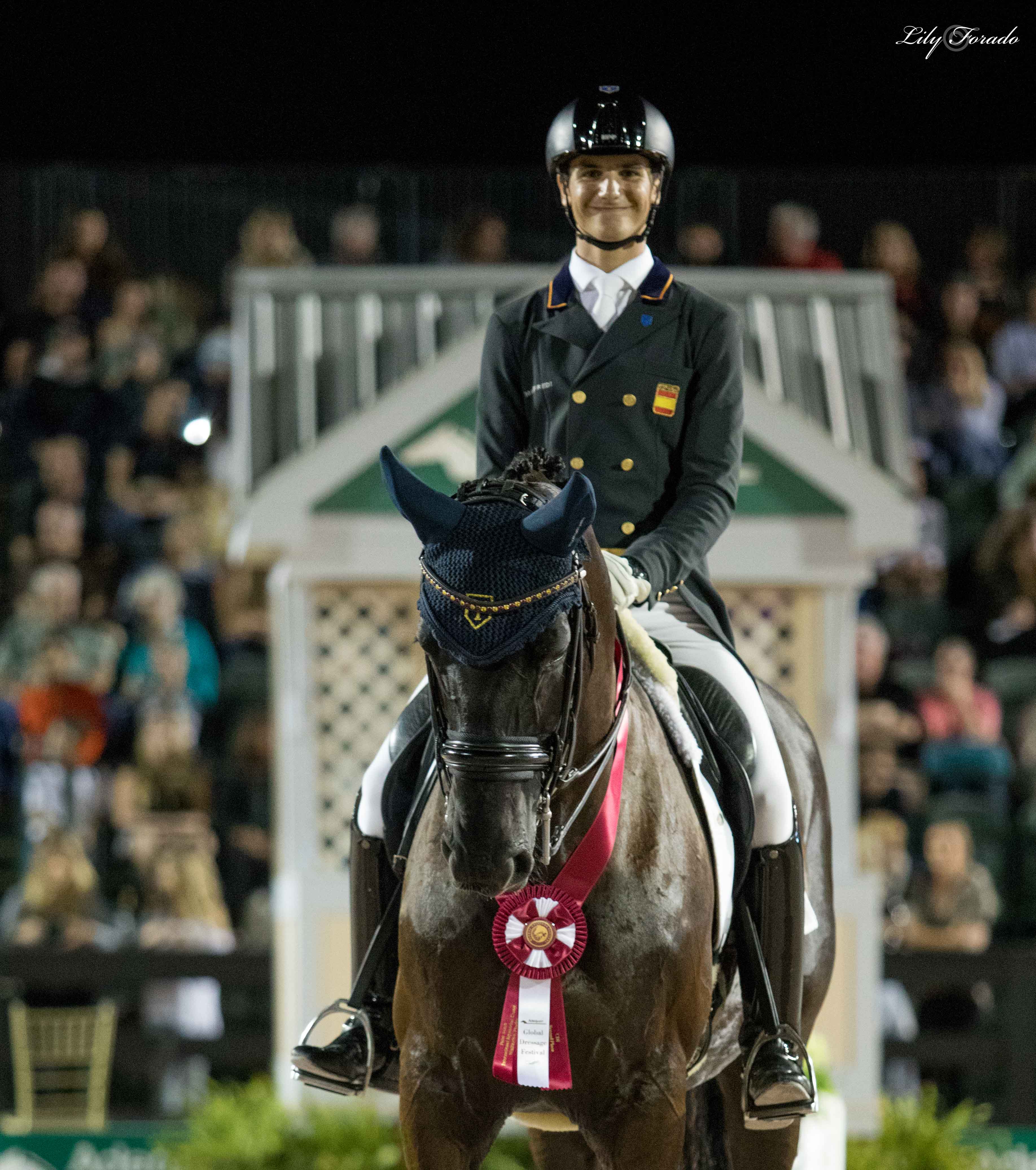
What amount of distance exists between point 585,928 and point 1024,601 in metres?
6.41

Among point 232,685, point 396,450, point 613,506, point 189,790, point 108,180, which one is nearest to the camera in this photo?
point 613,506

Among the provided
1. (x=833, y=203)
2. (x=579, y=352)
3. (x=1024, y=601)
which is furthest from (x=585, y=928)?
(x=833, y=203)

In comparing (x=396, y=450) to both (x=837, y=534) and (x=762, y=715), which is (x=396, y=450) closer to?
(x=837, y=534)

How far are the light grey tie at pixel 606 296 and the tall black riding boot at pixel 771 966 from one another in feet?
3.55

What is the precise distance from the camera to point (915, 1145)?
6.21 metres

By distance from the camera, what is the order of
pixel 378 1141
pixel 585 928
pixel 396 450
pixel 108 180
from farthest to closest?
pixel 108 180 → pixel 396 450 → pixel 378 1141 → pixel 585 928

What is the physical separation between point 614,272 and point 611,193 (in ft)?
→ 0.53

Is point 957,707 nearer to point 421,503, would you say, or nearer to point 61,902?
point 61,902

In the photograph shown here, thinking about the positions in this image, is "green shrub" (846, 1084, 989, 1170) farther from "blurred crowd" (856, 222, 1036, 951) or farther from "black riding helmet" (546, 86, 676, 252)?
"black riding helmet" (546, 86, 676, 252)

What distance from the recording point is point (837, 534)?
6.64 metres

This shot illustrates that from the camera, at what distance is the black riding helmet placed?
335 centimetres

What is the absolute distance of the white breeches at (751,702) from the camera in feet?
11.2

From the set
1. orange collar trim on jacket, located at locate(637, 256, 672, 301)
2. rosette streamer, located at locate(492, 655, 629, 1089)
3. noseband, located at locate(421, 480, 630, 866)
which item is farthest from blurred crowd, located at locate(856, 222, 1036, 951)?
noseband, located at locate(421, 480, 630, 866)

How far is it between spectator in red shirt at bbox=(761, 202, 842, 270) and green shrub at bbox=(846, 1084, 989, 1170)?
16.5ft
